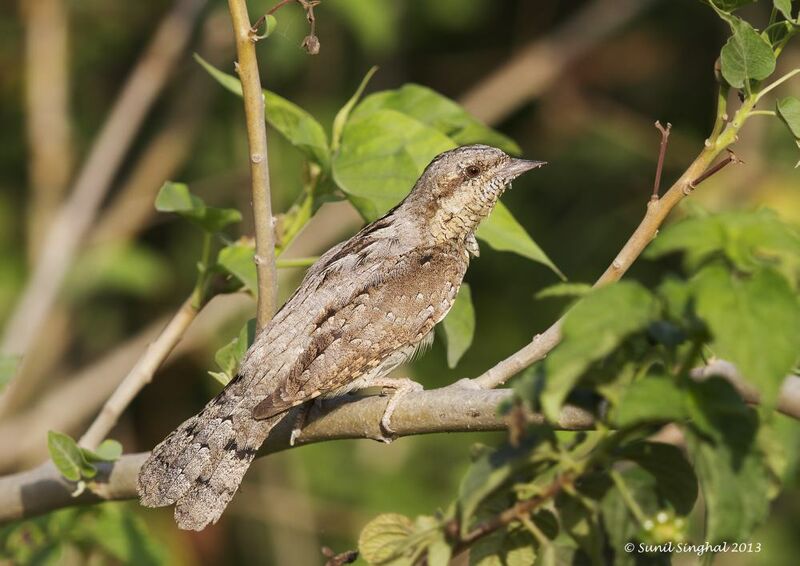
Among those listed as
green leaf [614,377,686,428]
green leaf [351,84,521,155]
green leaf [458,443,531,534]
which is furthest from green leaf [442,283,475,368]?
green leaf [614,377,686,428]

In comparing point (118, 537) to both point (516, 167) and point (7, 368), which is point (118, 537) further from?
point (516, 167)

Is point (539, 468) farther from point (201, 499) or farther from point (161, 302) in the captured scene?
point (161, 302)

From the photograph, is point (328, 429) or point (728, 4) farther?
point (328, 429)

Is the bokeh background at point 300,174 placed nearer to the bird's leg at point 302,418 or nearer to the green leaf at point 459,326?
the green leaf at point 459,326

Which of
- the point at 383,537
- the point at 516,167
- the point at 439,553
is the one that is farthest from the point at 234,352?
the point at 439,553

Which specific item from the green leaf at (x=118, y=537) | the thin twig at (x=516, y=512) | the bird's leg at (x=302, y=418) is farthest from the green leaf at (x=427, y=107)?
the thin twig at (x=516, y=512)

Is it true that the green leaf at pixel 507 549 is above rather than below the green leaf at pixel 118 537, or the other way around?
Answer: above
